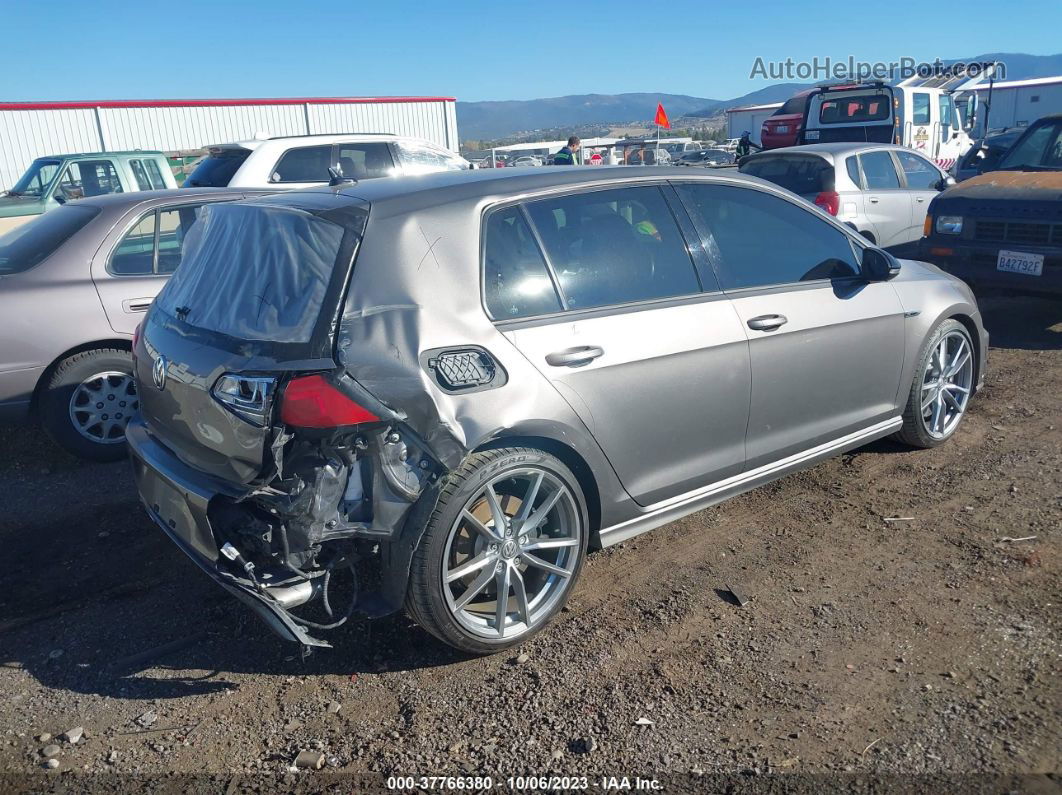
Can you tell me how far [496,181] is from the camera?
3.61 m

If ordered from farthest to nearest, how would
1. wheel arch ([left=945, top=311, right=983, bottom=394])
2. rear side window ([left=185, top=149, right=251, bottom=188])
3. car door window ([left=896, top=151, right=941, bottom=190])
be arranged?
car door window ([left=896, top=151, right=941, bottom=190]) < rear side window ([left=185, top=149, right=251, bottom=188]) < wheel arch ([left=945, top=311, right=983, bottom=394])

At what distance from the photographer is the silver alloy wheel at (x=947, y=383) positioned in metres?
5.02

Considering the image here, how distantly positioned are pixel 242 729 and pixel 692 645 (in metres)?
1.68

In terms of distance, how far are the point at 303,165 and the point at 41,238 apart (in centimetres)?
503

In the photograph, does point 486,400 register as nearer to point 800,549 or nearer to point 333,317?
point 333,317

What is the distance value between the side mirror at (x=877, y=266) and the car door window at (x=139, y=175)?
12.6m

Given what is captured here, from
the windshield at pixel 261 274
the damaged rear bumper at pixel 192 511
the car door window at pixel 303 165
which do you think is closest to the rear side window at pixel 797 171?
the car door window at pixel 303 165

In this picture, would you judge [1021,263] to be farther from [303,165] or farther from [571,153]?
[571,153]

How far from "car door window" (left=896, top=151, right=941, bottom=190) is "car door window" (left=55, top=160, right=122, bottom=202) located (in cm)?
1153

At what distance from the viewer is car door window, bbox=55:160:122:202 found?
13633 millimetres

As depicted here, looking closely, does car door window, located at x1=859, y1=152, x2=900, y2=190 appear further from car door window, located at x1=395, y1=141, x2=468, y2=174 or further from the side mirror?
the side mirror

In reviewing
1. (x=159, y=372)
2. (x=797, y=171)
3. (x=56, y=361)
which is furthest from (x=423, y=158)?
(x=159, y=372)

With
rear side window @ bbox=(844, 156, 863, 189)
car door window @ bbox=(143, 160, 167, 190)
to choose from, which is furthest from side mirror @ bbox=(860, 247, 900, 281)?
car door window @ bbox=(143, 160, 167, 190)

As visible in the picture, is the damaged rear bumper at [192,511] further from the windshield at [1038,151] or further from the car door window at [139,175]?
the car door window at [139,175]
